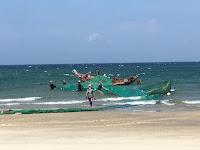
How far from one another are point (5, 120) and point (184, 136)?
329 inches

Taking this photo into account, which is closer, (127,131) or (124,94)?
(127,131)

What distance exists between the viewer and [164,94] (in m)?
30.0

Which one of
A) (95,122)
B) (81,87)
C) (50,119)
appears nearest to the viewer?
(95,122)

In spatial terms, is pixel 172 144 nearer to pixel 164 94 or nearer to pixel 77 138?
pixel 77 138

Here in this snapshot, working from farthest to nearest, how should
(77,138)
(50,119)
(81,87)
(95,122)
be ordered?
1. (81,87)
2. (50,119)
3. (95,122)
4. (77,138)

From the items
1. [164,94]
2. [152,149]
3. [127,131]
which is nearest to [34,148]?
[152,149]

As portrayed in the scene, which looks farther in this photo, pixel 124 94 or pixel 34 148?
pixel 124 94

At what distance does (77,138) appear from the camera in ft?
34.1

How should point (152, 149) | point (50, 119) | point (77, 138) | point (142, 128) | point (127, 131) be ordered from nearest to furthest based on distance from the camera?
point (152, 149) < point (77, 138) < point (127, 131) < point (142, 128) < point (50, 119)

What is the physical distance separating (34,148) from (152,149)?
256 cm

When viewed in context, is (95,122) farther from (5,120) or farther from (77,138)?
(77,138)

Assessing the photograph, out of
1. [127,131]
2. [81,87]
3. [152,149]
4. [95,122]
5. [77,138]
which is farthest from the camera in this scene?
[81,87]

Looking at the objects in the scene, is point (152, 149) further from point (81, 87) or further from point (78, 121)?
point (81, 87)

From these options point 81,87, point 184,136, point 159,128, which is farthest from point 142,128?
point 81,87
